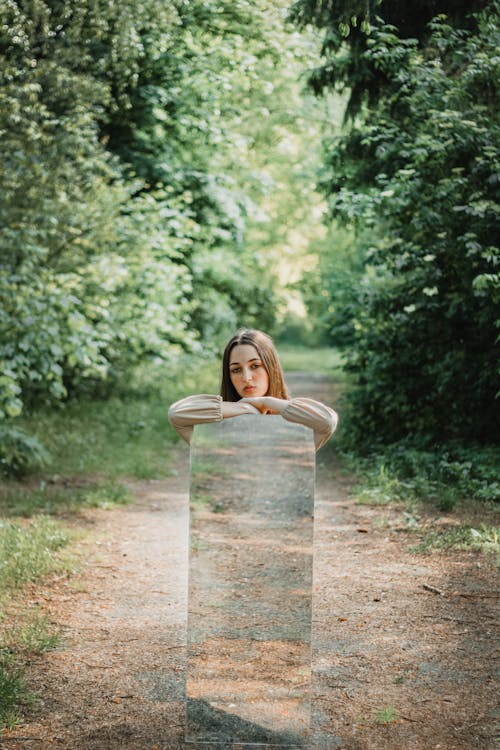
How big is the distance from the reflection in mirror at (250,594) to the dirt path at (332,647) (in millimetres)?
244

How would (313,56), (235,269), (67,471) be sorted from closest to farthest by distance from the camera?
(67,471), (313,56), (235,269)

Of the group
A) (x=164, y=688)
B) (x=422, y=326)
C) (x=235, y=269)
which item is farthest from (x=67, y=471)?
(x=235, y=269)

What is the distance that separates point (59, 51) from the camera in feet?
30.8

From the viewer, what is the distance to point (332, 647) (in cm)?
429

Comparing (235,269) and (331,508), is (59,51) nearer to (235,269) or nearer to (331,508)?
(331,508)

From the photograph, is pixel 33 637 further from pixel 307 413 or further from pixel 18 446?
pixel 18 446

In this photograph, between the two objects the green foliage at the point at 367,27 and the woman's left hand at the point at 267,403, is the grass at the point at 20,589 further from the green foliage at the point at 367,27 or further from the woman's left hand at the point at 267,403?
the green foliage at the point at 367,27

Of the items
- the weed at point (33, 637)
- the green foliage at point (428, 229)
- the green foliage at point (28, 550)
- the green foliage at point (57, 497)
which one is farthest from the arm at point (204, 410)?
the green foliage at point (57, 497)

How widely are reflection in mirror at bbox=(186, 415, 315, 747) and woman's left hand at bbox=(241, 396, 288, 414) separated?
5 centimetres

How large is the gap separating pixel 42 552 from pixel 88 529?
1015 millimetres

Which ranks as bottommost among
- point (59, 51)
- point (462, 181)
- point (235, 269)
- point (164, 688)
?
point (235, 269)

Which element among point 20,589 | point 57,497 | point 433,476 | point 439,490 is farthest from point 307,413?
point 433,476

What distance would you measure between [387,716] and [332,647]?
882 millimetres

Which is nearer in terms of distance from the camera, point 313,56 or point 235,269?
point 313,56
